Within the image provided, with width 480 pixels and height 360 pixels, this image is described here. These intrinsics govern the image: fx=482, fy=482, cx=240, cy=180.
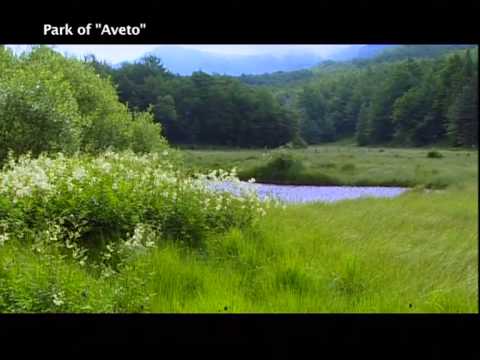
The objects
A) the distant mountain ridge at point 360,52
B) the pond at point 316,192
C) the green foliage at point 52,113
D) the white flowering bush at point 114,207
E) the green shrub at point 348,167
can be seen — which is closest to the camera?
the distant mountain ridge at point 360,52

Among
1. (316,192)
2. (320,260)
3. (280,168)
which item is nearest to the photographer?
(320,260)

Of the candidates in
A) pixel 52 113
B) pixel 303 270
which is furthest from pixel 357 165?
pixel 52 113

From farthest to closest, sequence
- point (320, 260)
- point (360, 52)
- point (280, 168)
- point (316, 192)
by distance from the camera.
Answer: point (316, 192) < point (280, 168) < point (320, 260) < point (360, 52)

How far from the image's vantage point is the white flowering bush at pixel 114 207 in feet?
17.1

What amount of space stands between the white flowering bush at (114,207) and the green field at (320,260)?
9.1 inches

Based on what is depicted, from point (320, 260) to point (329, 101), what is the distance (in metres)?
1.73

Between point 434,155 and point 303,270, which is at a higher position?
point 434,155

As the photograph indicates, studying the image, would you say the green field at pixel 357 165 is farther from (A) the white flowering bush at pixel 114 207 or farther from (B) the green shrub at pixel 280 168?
(A) the white flowering bush at pixel 114 207

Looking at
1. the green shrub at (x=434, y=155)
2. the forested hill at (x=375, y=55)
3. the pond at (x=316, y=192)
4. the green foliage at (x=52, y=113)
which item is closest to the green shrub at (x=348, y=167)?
the pond at (x=316, y=192)

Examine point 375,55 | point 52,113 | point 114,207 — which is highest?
point 52,113

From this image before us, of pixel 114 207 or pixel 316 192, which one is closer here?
pixel 114 207

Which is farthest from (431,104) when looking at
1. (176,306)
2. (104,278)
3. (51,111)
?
(51,111)

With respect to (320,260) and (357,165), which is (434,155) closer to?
(357,165)

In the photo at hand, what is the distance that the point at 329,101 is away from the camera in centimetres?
531
